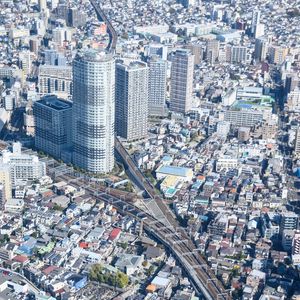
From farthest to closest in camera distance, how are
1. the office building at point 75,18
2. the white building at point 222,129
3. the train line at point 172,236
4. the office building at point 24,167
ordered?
the office building at point 75,18, the white building at point 222,129, the office building at point 24,167, the train line at point 172,236

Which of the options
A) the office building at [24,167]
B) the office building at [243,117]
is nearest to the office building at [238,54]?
the office building at [243,117]

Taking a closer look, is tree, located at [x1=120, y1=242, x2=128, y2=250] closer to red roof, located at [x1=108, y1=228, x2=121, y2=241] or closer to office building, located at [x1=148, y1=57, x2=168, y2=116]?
red roof, located at [x1=108, y1=228, x2=121, y2=241]

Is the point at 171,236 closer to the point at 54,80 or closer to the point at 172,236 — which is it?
the point at 172,236

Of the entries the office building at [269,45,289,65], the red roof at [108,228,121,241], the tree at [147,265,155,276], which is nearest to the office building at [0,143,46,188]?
the red roof at [108,228,121,241]

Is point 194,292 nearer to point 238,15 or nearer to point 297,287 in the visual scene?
point 297,287

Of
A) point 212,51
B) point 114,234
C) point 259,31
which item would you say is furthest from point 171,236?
point 259,31

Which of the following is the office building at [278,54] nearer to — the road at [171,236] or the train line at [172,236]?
the train line at [172,236]

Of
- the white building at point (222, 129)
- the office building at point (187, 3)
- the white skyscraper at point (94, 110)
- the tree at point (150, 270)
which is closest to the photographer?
the tree at point (150, 270)

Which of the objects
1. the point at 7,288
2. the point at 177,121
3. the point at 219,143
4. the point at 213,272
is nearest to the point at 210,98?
the point at 177,121

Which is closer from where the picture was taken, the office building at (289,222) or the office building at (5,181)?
→ the office building at (289,222)
